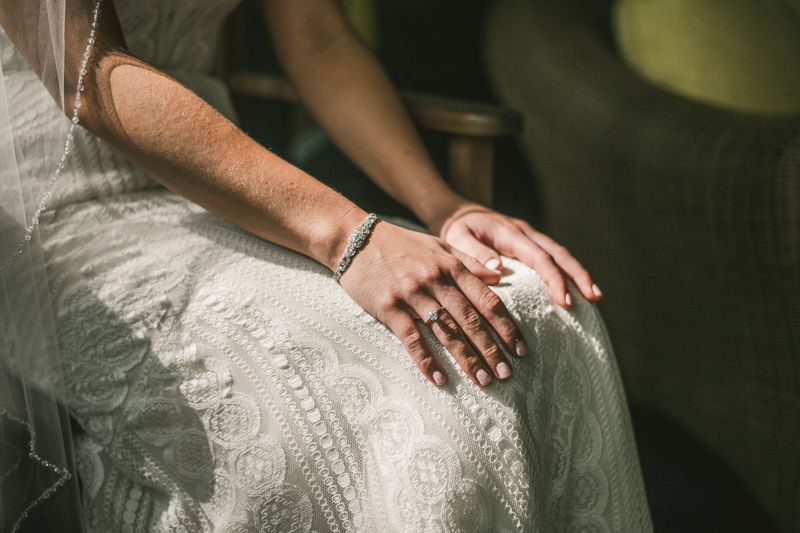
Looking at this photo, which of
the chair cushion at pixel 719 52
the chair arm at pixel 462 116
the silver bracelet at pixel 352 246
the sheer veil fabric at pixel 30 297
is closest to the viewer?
the sheer veil fabric at pixel 30 297

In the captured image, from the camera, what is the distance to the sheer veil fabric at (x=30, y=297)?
1.70 feet

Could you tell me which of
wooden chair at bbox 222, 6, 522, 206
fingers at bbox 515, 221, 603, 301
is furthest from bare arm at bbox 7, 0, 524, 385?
wooden chair at bbox 222, 6, 522, 206

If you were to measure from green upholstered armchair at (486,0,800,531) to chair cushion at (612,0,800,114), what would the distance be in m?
0.08

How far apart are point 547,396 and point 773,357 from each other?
2.15ft

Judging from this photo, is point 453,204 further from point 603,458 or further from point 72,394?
point 72,394

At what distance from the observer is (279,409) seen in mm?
526

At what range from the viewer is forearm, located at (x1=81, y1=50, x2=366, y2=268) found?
58 cm

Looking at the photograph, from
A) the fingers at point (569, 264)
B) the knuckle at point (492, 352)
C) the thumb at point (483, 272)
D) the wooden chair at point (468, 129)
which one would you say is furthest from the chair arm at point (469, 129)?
the knuckle at point (492, 352)

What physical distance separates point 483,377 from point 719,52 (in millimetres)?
1040

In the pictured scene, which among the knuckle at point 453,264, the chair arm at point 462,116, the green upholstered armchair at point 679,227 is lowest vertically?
the green upholstered armchair at point 679,227

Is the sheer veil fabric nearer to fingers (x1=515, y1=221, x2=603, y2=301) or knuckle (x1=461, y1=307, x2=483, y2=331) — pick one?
knuckle (x1=461, y1=307, x2=483, y2=331)

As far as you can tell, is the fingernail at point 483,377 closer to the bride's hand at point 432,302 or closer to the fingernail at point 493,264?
the bride's hand at point 432,302

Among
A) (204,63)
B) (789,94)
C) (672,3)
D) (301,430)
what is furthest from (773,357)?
(204,63)

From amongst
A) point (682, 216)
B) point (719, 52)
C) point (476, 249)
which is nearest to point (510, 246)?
point (476, 249)
